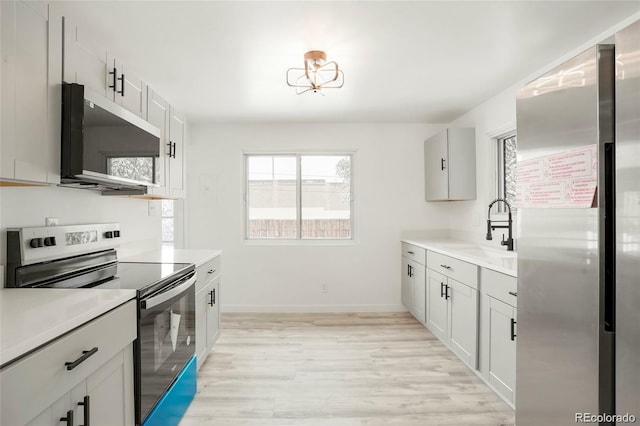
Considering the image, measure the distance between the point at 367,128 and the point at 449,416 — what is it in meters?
3.20

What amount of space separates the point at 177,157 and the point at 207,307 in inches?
51.8

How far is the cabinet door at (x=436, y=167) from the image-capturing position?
3.73 meters

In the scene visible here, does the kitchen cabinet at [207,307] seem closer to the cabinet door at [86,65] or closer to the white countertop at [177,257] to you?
the white countertop at [177,257]

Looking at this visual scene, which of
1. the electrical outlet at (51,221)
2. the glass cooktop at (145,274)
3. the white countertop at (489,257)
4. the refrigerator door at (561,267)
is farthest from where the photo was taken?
the white countertop at (489,257)

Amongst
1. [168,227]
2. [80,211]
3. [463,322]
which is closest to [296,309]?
[168,227]

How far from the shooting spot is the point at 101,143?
5.65 ft

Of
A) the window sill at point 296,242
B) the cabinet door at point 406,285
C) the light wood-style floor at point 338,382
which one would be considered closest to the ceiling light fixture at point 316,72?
the window sill at point 296,242

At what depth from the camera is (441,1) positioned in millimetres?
1789

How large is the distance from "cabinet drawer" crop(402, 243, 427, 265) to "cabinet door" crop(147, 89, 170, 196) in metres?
2.50

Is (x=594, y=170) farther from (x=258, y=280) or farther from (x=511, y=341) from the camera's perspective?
(x=258, y=280)

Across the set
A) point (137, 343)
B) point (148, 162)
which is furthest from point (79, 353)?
point (148, 162)

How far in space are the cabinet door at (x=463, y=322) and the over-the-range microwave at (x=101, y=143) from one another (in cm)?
246

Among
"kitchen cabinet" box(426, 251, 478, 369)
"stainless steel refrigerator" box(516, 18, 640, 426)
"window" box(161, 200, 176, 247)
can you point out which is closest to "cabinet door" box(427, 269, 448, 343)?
"kitchen cabinet" box(426, 251, 478, 369)

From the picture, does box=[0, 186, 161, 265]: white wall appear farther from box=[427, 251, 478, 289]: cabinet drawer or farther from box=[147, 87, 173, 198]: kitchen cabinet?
box=[427, 251, 478, 289]: cabinet drawer
